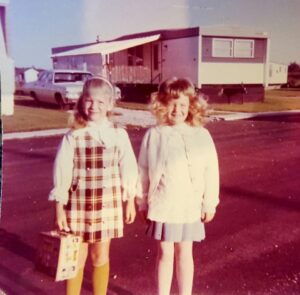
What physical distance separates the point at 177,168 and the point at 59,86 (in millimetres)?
654

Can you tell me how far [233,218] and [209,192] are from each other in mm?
1137

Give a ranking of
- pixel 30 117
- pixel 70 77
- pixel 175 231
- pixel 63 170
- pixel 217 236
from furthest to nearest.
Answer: pixel 217 236 < pixel 30 117 < pixel 70 77 < pixel 175 231 < pixel 63 170

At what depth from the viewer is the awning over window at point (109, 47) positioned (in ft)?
6.91

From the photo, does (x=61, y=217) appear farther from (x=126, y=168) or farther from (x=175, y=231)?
(x=175, y=231)

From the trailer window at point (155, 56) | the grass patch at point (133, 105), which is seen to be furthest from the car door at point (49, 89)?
the trailer window at point (155, 56)

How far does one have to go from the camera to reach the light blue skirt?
204 cm

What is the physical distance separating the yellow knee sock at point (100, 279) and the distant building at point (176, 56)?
75 cm

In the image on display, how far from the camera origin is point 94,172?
6.46 ft

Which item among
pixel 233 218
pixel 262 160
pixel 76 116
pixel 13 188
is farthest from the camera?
pixel 262 160

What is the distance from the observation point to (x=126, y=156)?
2008 mm

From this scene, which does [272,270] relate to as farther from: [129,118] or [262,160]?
[262,160]

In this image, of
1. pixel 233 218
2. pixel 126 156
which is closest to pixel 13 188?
pixel 233 218

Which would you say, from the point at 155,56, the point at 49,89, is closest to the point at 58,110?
the point at 49,89

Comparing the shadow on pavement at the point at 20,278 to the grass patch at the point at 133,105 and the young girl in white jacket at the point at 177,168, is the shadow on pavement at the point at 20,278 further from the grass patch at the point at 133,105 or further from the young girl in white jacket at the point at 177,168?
the grass patch at the point at 133,105
